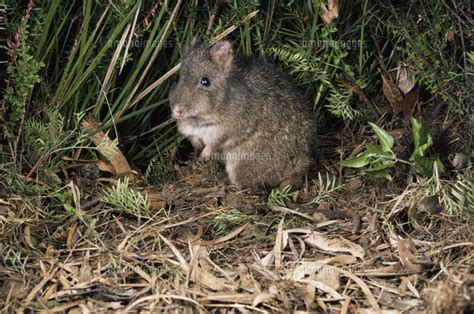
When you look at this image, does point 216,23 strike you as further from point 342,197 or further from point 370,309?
point 370,309

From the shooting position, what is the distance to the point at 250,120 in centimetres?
524

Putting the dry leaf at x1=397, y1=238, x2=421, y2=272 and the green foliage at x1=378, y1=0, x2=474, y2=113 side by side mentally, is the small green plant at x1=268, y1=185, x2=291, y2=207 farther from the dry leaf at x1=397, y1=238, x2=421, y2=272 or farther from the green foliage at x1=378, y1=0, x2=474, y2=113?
the green foliage at x1=378, y1=0, x2=474, y2=113

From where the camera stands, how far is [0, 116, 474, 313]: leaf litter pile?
402 centimetres

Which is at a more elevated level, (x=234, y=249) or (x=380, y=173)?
(x=380, y=173)

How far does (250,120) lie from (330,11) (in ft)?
3.08

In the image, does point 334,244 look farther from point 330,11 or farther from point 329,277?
point 330,11

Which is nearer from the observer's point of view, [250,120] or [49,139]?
[49,139]

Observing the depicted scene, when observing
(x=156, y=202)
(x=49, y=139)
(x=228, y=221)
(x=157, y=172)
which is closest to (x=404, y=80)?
(x=228, y=221)

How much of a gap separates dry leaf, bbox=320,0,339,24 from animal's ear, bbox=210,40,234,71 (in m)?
0.72

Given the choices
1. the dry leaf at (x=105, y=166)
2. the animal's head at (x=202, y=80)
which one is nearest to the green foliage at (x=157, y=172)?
the dry leaf at (x=105, y=166)

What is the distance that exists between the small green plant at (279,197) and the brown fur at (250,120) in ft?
0.57

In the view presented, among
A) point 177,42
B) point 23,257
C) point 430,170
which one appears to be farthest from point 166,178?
point 430,170

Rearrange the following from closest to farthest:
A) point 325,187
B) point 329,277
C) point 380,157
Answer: point 329,277 < point 380,157 < point 325,187

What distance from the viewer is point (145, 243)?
4598mm
